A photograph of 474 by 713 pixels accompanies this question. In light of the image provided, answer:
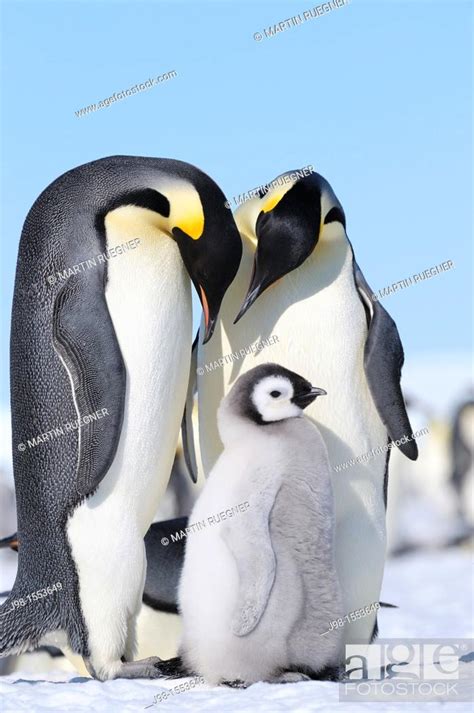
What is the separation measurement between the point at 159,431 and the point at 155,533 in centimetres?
97

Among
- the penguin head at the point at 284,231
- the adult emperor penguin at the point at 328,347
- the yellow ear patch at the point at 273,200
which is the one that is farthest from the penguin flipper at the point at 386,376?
the yellow ear patch at the point at 273,200

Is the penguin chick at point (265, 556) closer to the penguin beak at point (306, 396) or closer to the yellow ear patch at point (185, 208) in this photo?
the penguin beak at point (306, 396)

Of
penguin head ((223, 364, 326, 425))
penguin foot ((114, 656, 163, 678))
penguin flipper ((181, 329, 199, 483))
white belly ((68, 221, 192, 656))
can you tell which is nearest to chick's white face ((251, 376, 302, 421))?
penguin head ((223, 364, 326, 425))

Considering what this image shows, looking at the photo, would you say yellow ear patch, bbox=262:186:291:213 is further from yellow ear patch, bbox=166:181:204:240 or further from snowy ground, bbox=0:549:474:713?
snowy ground, bbox=0:549:474:713

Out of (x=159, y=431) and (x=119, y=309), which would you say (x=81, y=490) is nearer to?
(x=159, y=431)

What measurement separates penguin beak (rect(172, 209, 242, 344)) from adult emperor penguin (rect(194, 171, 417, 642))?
108 mm

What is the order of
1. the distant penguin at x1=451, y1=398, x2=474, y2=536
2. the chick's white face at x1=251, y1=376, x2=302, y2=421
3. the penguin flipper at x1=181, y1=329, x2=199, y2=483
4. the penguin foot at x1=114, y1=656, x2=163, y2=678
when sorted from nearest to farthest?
the chick's white face at x1=251, y1=376, x2=302, y2=421 → the penguin foot at x1=114, y1=656, x2=163, y2=678 → the penguin flipper at x1=181, y1=329, x2=199, y2=483 → the distant penguin at x1=451, y1=398, x2=474, y2=536

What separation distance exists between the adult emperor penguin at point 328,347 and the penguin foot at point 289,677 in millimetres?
758

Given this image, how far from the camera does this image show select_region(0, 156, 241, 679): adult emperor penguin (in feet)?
12.6

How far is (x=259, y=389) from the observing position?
3635mm

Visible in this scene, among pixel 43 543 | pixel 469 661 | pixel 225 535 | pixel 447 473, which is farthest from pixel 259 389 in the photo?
pixel 447 473

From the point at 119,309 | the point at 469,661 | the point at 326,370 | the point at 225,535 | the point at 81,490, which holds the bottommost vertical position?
the point at 469,661

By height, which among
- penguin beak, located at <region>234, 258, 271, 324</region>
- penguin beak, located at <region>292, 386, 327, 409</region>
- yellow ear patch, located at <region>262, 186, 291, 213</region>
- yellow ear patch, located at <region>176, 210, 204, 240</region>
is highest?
yellow ear patch, located at <region>262, 186, 291, 213</region>

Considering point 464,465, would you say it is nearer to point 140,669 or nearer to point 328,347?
point 328,347
